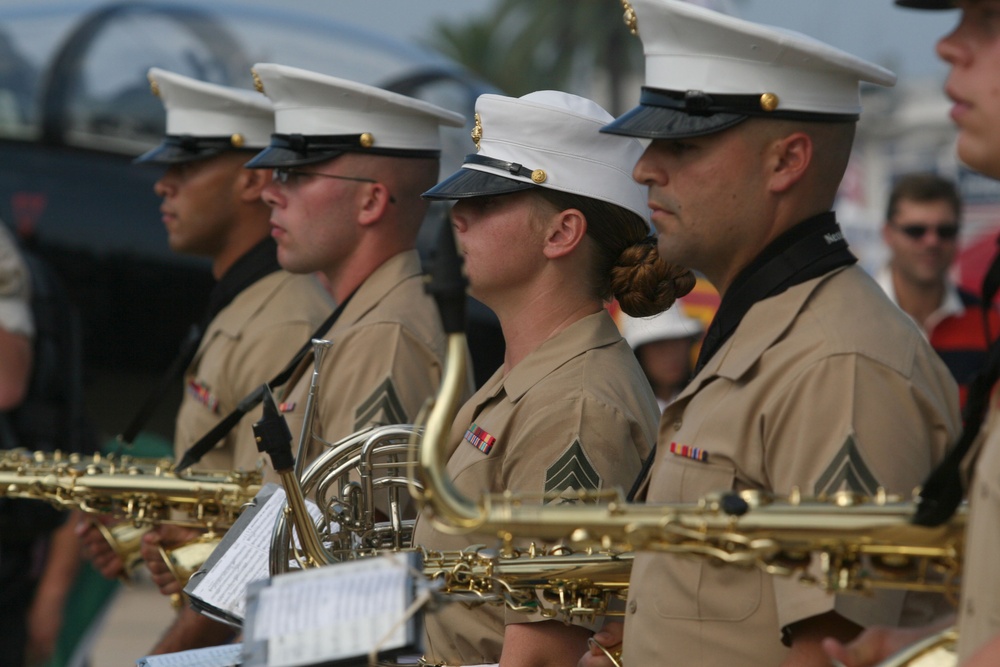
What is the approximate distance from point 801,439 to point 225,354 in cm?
302

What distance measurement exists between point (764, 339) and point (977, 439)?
64 cm

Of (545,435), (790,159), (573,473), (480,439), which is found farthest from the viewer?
(480,439)

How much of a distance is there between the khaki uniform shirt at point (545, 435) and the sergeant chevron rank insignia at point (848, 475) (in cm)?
83

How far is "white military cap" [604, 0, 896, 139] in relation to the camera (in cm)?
294

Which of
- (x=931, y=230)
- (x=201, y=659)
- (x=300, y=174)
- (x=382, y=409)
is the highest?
(x=931, y=230)

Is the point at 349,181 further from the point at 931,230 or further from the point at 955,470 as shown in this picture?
the point at 931,230

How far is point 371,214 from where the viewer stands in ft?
15.9

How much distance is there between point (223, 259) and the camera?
5832 mm

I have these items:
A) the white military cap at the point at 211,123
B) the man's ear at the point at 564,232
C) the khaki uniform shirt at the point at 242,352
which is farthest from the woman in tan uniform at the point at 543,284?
the white military cap at the point at 211,123

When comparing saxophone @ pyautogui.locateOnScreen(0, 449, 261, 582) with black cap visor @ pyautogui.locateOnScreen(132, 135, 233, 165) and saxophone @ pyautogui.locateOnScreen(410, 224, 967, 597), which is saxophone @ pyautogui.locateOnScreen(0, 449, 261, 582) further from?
saxophone @ pyautogui.locateOnScreen(410, 224, 967, 597)

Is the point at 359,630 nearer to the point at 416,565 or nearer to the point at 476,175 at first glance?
the point at 416,565

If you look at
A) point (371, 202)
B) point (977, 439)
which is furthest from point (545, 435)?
point (371, 202)

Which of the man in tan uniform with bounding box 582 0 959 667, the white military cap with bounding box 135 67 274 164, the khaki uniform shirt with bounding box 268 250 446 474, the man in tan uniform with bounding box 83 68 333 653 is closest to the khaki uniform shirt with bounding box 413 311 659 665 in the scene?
the man in tan uniform with bounding box 582 0 959 667

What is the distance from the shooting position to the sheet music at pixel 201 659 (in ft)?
10.6
